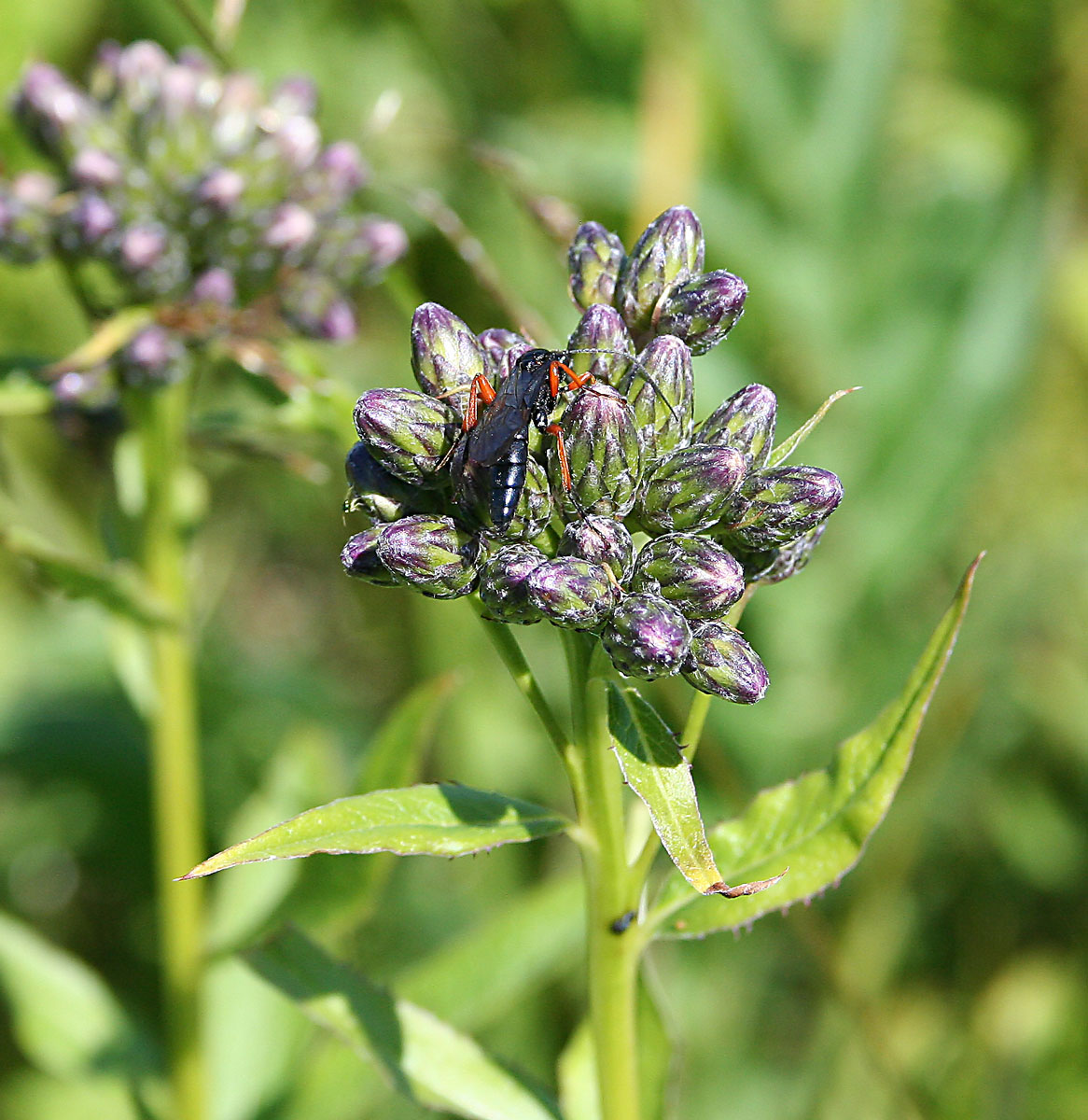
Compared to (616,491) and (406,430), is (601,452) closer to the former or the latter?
Answer: (616,491)

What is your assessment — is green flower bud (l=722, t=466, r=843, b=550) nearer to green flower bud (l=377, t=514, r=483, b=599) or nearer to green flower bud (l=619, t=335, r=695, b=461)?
green flower bud (l=619, t=335, r=695, b=461)

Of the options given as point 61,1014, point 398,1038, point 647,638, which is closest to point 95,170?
point 647,638

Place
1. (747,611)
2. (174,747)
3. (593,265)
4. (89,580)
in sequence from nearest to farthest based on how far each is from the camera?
(593,265)
(89,580)
(174,747)
(747,611)

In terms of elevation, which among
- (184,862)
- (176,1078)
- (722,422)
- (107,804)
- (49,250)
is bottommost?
(107,804)

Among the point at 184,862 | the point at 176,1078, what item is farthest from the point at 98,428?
the point at 176,1078

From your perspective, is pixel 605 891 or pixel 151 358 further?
pixel 151 358

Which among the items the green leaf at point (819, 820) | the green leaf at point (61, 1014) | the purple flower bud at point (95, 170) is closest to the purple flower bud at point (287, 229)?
the purple flower bud at point (95, 170)

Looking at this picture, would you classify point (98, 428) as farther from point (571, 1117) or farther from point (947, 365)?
point (947, 365)
